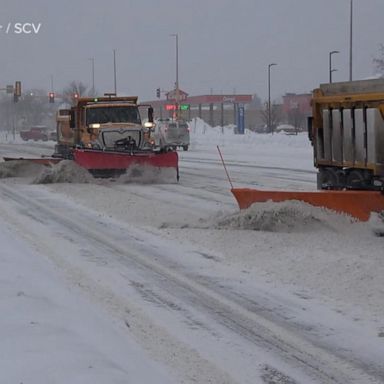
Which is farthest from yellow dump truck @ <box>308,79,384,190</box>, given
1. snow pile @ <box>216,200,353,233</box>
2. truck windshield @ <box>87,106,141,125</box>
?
truck windshield @ <box>87,106,141,125</box>

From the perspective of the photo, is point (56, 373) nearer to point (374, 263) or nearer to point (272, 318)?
point (272, 318)

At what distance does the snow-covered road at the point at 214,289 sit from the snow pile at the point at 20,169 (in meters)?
8.01

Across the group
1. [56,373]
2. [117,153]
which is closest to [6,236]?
[56,373]

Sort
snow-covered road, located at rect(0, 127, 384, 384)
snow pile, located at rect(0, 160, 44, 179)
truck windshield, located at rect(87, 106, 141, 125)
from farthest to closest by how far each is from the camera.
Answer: truck windshield, located at rect(87, 106, 141, 125) < snow pile, located at rect(0, 160, 44, 179) < snow-covered road, located at rect(0, 127, 384, 384)

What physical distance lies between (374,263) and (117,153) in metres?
13.7

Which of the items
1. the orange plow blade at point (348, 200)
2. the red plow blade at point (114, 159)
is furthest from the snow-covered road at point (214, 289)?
the red plow blade at point (114, 159)

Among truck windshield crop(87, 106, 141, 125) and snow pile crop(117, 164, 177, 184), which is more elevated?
truck windshield crop(87, 106, 141, 125)

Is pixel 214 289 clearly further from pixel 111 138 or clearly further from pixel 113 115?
pixel 113 115

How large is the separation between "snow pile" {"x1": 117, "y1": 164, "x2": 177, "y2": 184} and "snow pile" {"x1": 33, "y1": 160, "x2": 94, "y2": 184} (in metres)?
1.00

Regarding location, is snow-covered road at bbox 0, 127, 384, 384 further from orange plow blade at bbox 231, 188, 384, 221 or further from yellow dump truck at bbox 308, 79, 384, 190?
yellow dump truck at bbox 308, 79, 384, 190

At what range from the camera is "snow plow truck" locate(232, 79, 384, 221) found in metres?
11.2

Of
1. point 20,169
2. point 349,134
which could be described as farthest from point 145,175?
point 349,134

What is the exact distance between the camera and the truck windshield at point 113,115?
2475cm

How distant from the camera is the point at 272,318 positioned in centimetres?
709
